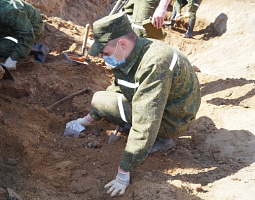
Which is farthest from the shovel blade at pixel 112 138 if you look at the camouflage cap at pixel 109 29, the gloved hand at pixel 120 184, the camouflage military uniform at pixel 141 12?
the camouflage military uniform at pixel 141 12

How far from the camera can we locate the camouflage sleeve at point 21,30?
445 centimetres

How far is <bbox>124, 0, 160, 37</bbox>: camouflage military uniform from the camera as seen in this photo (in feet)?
14.3

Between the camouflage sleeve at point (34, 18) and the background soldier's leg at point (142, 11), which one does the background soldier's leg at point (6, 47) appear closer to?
the camouflage sleeve at point (34, 18)

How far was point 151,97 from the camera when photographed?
99.0 inches

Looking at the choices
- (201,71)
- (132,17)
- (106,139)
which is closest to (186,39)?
(201,71)

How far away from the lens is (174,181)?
112 inches

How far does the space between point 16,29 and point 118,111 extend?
7.47 feet

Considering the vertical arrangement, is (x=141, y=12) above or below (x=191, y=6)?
above

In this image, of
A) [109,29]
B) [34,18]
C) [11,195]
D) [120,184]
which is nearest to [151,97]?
[109,29]

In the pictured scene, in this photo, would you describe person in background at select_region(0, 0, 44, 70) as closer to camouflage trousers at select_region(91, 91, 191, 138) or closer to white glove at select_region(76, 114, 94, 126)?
white glove at select_region(76, 114, 94, 126)

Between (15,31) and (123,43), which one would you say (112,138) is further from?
(15,31)

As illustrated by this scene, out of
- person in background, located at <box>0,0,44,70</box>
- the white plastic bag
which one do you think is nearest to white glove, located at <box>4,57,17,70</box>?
person in background, located at <box>0,0,44,70</box>

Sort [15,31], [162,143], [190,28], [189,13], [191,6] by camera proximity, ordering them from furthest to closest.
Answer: [190,28], [189,13], [191,6], [15,31], [162,143]

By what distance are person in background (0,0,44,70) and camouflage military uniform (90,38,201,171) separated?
1.92m
